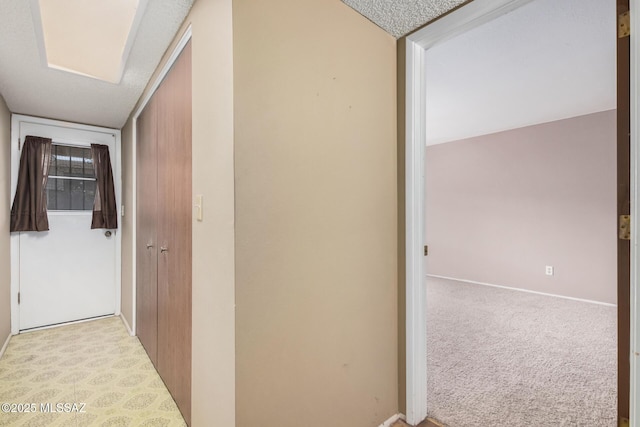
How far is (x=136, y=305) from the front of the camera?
2.64 meters

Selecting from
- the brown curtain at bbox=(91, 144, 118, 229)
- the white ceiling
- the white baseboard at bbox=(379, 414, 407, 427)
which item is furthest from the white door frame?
the brown curtain at bbox=(91, 144, 118, 229)

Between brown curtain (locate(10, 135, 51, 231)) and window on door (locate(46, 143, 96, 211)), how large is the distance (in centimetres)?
9

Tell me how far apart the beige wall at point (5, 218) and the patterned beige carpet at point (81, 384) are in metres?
0.25

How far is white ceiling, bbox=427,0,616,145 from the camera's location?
189 centimetres

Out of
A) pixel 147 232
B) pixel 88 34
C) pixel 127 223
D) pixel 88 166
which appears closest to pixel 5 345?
pixel 127 223

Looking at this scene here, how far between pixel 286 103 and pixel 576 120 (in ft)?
13.9

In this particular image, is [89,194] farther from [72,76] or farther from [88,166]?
[72,76]

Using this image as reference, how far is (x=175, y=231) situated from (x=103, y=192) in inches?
80.4

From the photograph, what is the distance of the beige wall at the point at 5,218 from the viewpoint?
2.43 m

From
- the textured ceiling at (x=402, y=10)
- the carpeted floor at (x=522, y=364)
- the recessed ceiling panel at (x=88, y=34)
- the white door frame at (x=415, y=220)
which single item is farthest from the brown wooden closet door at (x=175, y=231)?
the carpeted floor at (x=522, y=364)

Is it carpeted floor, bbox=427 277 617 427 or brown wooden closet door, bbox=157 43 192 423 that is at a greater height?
brown wooden closet door, bbox=157 43 192 423

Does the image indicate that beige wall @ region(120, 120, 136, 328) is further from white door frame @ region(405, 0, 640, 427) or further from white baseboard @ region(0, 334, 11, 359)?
white door frame @ region(405, 0, 640, 427)

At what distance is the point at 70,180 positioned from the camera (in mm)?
3059

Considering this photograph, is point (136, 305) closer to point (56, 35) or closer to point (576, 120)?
point (56, 35)
